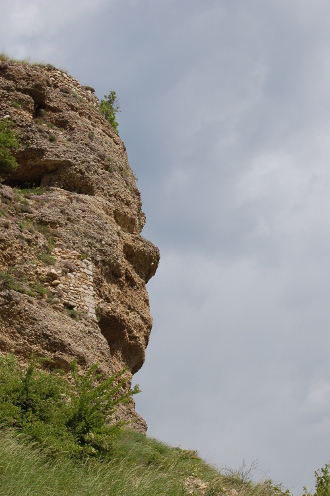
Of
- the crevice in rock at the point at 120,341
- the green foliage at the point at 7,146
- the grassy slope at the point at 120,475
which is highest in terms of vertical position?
the green foliage at the point at 7,146

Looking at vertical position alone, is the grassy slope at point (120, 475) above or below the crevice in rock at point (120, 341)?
below

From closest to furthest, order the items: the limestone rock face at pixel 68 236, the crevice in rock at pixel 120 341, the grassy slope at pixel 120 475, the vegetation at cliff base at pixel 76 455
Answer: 1. the grassy slope at pixel 120 475
2. the vegetation at cliff base at pixel 76 455
3. the limestone rock face at pixel 68 236
4. the crevice in rock at pixel 120 341

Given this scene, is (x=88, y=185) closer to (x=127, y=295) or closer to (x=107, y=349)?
(x=127, y=295)

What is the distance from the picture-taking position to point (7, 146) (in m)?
17.2

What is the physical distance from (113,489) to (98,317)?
283 inches

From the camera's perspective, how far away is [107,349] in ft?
48.9

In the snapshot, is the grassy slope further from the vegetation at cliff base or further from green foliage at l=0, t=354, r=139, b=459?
green foliage at l=0, t=354, r=139, b=459

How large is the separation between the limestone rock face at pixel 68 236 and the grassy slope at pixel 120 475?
9.13 feet

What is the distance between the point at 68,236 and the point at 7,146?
3125 mm

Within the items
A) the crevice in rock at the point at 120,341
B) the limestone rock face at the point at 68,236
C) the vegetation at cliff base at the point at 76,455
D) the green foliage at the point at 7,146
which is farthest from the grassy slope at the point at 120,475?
the green foliage at the point at 7,146

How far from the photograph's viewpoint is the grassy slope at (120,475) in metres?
8.04

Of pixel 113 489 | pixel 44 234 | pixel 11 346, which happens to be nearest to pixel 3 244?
pixel 44 234

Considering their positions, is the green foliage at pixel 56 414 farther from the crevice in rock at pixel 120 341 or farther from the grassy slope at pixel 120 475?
the crevice in rock at pixel 120 341

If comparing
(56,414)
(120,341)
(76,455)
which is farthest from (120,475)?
(120,341)
